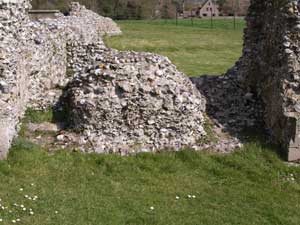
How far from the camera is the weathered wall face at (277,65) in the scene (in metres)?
10.7

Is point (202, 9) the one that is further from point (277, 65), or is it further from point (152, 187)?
point (152, 187)

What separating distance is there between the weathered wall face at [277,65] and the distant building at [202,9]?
62.3 m

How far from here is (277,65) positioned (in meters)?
11.5

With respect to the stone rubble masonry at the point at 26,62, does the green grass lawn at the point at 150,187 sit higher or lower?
lower

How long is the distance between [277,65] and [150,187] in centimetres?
404

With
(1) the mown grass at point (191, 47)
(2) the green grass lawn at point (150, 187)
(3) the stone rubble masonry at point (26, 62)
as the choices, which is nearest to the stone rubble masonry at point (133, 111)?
(2) the green grass lawn at point (150, 187)

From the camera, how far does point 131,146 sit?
35.5ft

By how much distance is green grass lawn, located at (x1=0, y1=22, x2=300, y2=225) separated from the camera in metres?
8.26

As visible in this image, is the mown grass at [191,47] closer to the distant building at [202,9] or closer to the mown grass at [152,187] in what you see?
the mown grass at [152,187]

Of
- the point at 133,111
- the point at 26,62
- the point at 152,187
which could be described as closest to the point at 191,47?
the point at 26,62

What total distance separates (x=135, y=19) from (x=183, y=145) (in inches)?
2049

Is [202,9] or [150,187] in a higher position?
[202,9]

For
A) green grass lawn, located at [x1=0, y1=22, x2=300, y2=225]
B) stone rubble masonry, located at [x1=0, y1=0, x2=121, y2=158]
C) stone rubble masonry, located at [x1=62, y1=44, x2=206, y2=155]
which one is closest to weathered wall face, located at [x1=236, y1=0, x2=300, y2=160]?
green grass lawn, located at [x1=0, y1=22, x2=300, y2=225]

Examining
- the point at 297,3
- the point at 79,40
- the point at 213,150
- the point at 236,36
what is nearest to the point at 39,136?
the point at 213,150
